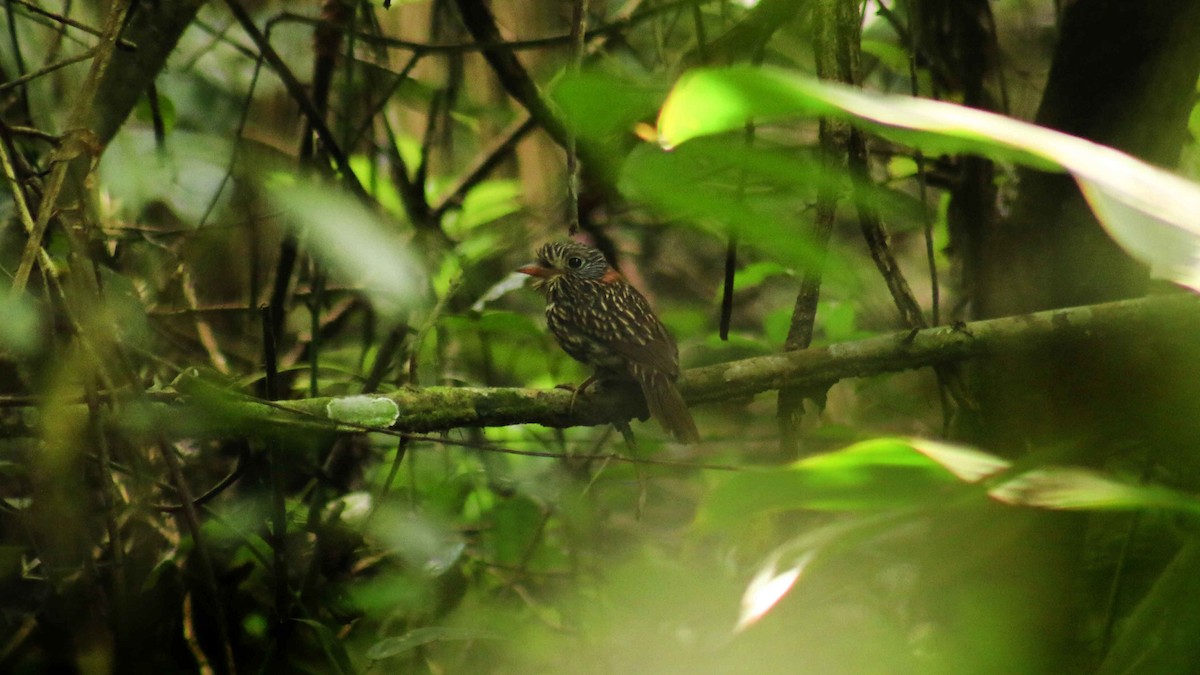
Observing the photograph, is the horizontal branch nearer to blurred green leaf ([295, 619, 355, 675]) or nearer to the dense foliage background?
the dense foliage background

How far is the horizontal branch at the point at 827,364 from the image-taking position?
196cm

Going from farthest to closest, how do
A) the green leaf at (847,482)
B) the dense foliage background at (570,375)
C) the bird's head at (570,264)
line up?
the bird's head at (570,264)
the dense foliage background at (570,375)
the green leaf at (847,482)

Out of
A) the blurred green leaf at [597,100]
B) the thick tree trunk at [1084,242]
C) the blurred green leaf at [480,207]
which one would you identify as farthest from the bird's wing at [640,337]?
the blurred green leaf at [597,100]

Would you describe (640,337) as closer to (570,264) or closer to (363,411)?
(570,264)

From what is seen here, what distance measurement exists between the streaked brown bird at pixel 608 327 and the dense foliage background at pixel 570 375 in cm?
11

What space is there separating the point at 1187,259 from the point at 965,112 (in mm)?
139

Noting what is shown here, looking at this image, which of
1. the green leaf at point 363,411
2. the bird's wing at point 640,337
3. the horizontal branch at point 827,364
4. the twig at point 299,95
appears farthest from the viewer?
the bird's wing at point 640,337

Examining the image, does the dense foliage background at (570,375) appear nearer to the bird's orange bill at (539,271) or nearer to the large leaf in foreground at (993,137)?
the large leaf in foreground at (993,137)

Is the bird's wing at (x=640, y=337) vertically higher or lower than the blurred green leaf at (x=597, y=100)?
lower

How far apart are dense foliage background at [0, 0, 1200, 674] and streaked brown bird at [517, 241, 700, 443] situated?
0.11 meters

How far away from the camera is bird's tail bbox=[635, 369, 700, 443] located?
2461mm

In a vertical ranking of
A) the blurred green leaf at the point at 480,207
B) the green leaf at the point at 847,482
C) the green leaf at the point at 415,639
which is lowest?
the green leaf at the point at 415,639

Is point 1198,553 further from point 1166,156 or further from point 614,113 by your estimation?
point 1166,156

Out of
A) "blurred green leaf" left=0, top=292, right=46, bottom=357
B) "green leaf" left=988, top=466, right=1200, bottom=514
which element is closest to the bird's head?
"blurred green leaf" left=0, top=292, right=46, bottom=357
